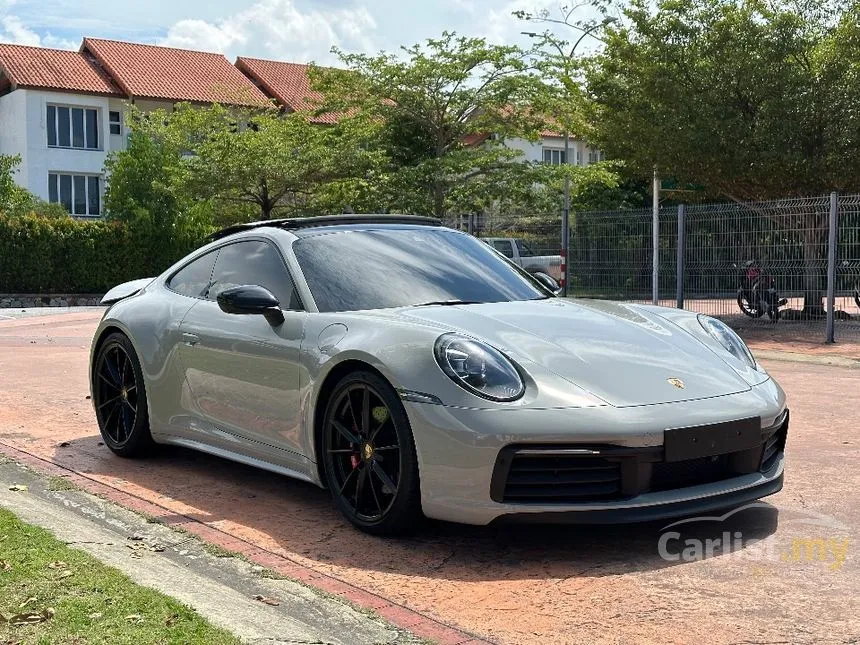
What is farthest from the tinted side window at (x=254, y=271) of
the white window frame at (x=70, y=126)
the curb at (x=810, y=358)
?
the white window frame at (x=70, y=126)

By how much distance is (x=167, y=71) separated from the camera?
164ft

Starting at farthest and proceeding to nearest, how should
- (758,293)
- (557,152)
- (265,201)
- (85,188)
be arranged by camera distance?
(557,152)
(85,188)
(265,201)
(758,293)

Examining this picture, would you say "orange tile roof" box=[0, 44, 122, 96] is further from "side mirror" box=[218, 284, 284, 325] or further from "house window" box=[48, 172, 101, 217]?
"side mirror" box=[218, 284, 284, 325]

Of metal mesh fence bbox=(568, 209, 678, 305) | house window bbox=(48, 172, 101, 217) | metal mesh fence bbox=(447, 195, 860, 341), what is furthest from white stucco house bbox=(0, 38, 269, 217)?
metal mesh fence bbox=(447, 195, 860, 341)

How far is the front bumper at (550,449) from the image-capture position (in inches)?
174

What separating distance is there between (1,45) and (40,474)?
45.6 metres

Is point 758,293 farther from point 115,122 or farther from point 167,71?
point 167,71

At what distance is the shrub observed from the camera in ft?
109

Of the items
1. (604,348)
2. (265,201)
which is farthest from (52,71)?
(604,348)

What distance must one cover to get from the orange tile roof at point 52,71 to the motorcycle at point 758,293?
3524 cm

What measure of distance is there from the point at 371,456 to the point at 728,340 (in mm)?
1931

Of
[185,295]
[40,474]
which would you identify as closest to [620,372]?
[185,295]

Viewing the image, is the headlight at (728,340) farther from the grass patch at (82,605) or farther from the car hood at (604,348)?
the grass patch at (82,605)

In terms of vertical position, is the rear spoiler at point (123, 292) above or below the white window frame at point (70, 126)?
below
